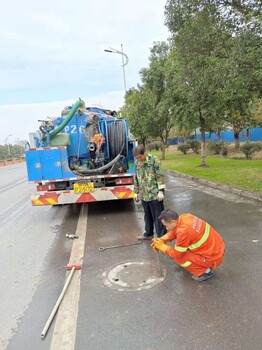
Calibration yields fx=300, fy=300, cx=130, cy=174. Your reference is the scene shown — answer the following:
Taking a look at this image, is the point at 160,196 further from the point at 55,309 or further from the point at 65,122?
the point at 65,122

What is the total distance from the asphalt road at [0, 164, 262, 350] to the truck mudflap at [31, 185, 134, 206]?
3.04 ft

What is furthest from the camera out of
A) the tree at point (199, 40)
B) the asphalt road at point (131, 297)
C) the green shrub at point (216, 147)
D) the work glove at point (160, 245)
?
the green shrub at point (216, 147)

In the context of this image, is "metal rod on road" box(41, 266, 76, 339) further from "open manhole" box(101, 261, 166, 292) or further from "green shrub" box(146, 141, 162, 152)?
"green shrub" box(146, 141, 162, 152)

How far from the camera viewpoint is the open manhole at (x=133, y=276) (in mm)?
3502

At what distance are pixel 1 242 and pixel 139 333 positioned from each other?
382 centimetres

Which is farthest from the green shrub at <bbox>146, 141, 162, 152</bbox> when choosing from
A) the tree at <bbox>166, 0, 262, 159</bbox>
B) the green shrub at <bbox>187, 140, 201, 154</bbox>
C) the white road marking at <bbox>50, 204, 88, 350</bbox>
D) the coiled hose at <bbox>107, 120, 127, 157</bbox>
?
the white road marking at <bbox>50, 204, 88, 350</bbox>

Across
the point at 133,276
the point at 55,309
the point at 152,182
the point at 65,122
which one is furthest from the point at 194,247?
the point at 65,122

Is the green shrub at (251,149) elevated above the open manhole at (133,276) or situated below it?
above

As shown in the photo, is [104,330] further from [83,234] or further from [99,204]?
[99,204]

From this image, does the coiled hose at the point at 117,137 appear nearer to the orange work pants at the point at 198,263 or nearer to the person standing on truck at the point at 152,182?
the person standing on truck at the point at 152,182

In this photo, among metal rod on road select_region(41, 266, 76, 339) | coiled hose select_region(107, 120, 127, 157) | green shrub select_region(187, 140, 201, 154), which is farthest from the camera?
green shrub select_region(187, 140, 201, 154)

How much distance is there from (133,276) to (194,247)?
861 millimetres

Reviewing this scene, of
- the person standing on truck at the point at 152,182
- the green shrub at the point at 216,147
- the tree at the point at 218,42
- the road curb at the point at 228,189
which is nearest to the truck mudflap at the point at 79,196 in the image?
the person standing on truck at the point at 152,182

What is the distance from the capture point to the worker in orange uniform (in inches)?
137
